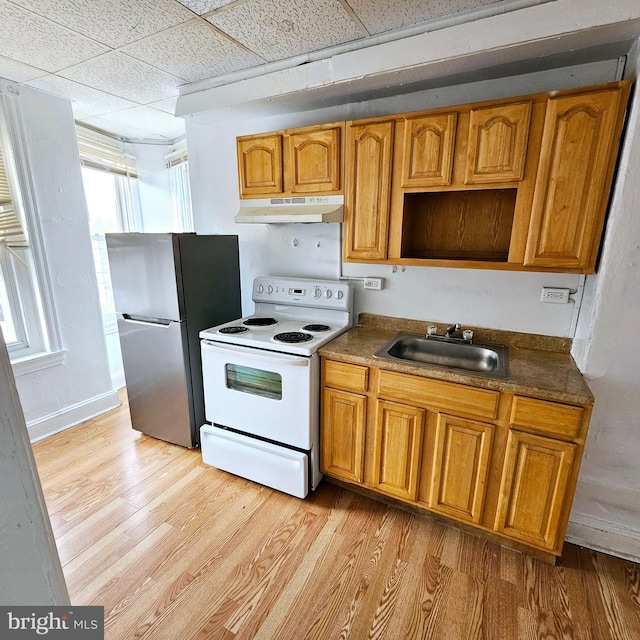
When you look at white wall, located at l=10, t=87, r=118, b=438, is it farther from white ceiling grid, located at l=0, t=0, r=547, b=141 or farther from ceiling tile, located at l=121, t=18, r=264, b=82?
ceiling tile, located at l=121, t=18, r=264, b=82

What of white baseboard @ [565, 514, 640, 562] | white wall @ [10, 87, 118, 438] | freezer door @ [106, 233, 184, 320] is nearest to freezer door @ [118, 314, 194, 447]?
freezer door @ [106, 233, 184, 320]

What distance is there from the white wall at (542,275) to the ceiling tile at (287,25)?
0.35ft

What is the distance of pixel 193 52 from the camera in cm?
196

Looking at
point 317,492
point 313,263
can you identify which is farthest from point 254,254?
point 317,492

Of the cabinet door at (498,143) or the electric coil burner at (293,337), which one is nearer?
the cabinet door at (498,143)

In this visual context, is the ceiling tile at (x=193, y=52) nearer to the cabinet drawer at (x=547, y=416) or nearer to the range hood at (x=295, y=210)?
the range hood at (x=295, y=210)

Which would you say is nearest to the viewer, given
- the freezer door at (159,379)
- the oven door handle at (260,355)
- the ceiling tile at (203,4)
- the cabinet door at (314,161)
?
the ceiling tile at (203,4)

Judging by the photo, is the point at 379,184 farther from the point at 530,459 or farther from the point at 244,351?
the point at 530,459

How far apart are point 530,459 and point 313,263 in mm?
1718

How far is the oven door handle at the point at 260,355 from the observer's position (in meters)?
1.88

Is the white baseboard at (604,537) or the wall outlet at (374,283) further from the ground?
the wall outlet at (374,283)

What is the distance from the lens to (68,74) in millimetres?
2191

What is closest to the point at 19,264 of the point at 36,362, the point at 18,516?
the point at 36,362

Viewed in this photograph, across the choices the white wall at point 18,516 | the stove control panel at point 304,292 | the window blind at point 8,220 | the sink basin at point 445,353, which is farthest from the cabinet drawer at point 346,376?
the window blind at point 8,220
